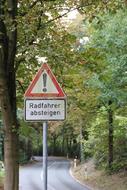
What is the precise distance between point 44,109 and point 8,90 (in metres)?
2.22

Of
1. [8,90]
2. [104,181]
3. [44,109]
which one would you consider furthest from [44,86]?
[104,181]

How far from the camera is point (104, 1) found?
8602mm

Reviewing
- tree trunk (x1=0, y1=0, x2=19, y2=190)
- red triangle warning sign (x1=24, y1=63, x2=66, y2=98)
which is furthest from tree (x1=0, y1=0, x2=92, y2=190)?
red triangle warning sign (x1=24, y1=63, x2=66, y2=98)

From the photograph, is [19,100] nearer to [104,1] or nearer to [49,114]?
[104,1]

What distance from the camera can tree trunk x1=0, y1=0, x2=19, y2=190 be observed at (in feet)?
27.5

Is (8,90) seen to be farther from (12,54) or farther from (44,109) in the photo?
(44,109)

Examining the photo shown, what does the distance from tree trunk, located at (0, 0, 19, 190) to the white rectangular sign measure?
1983 mm

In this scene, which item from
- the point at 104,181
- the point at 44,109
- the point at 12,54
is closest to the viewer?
the point at 44,109

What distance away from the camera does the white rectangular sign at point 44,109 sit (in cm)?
648

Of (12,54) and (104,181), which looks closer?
(12,54)

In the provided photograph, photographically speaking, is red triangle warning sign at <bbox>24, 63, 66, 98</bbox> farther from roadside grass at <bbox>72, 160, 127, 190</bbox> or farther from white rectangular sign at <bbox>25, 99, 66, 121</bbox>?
roadside grass at <bbox>72, 160, 127, 190</bbox>

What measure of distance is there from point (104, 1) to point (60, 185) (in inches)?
960

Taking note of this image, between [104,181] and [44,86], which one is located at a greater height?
[44,86]

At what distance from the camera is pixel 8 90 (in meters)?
8.60
